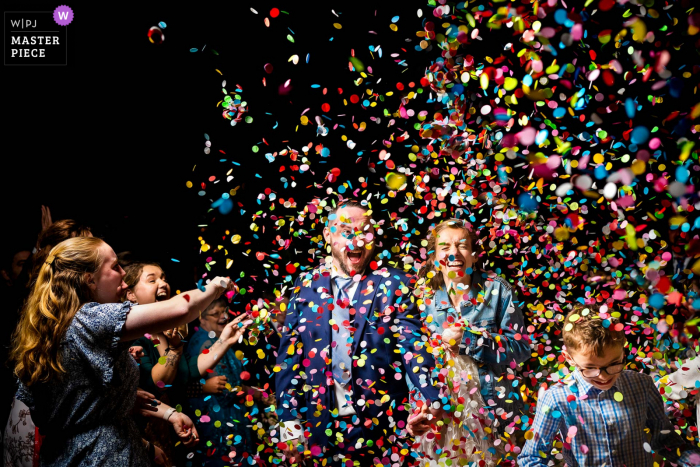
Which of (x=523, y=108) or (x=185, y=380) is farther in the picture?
(x=523, y=108)

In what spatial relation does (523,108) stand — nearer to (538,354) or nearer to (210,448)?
(538,354)

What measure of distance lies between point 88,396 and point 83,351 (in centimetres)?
15

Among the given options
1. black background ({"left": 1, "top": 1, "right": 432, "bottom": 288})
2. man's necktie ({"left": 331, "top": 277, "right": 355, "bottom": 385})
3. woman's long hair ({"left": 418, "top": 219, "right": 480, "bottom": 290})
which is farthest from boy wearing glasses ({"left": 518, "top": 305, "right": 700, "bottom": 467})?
black background ({"left": 1, "top": 1, "right": 432, "bottom": 288})

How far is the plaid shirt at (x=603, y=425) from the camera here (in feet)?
7.18

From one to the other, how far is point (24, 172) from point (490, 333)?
274cm

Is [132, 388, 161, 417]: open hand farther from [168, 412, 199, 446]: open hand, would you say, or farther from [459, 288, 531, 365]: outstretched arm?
[459, 288, 531, 365]: outstretched arm

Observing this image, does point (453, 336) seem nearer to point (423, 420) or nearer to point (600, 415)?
point (423, 420)

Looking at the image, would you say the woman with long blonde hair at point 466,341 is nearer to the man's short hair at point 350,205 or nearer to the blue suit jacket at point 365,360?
the blue suit jacket at point 365,360

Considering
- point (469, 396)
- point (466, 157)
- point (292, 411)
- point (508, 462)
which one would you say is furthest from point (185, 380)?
point (466, 157)

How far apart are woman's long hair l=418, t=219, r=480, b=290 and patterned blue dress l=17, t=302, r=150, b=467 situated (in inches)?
54.0

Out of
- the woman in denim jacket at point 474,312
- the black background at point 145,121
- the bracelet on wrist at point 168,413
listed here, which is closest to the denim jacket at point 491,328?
the woman in denim jacket at point 474,312

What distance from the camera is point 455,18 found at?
248cm

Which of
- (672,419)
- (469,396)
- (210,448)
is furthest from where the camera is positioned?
(210,448)

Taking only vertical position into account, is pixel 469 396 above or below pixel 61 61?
below
